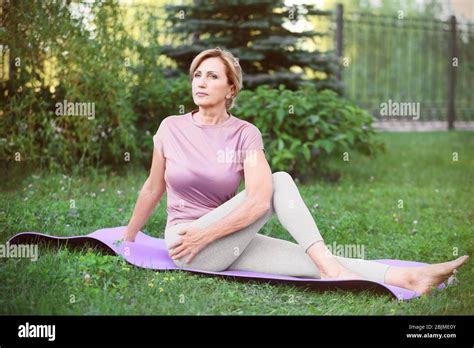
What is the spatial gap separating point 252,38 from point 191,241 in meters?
3.70

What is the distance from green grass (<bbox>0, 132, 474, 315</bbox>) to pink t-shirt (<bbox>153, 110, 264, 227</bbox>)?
0.34 metres

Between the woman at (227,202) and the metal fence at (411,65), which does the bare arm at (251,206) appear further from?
the metal fence at (411,65)

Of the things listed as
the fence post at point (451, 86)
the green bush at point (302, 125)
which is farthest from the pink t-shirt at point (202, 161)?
the fence post at point (451, 86)

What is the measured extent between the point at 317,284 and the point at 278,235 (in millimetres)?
1055

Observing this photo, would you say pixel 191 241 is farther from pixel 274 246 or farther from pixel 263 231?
pixel 263 231

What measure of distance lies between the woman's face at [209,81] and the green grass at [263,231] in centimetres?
80

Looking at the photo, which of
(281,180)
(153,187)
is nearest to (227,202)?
(281,180)

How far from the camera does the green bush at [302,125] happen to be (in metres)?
5.91

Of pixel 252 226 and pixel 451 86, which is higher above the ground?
pixel 451 86

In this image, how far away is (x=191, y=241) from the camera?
3.31 metres

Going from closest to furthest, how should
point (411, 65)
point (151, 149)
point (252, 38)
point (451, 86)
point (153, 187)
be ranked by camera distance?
point (153, 187)
point (151, 149)
point (252, 38)
point (451, 86)
point (411, 65)

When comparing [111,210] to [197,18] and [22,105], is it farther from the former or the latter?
[197,18]

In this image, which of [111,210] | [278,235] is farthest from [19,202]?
[278,235]
